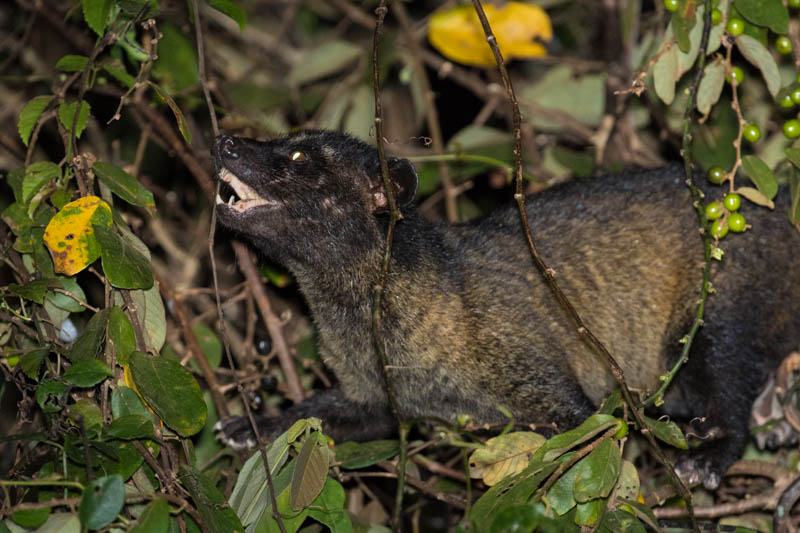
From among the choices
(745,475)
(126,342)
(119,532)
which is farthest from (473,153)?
(119,532)

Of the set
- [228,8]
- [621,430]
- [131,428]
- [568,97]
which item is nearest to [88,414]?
[131,428]

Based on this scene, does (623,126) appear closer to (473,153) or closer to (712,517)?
(473,153)

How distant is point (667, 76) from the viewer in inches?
189

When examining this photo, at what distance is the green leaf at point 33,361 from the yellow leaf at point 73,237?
359 mm

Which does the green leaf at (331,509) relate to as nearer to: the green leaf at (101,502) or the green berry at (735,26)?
the green leaf at (101,502)

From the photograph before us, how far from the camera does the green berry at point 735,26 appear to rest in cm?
469

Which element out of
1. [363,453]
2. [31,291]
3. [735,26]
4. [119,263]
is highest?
[735,26]

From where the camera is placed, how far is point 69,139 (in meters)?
4.30

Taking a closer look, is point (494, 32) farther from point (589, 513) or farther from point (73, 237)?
point (589, 513)

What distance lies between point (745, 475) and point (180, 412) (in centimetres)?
321

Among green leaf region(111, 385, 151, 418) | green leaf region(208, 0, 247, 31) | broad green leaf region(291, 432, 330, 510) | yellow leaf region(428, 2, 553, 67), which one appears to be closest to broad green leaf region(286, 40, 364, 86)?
yellow leaf region(428, 2, 553, 67)

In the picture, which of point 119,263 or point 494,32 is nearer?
point 119,263

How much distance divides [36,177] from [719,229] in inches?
129

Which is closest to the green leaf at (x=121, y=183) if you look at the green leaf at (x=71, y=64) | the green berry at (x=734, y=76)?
the green leaf at (x=71, y=64)
